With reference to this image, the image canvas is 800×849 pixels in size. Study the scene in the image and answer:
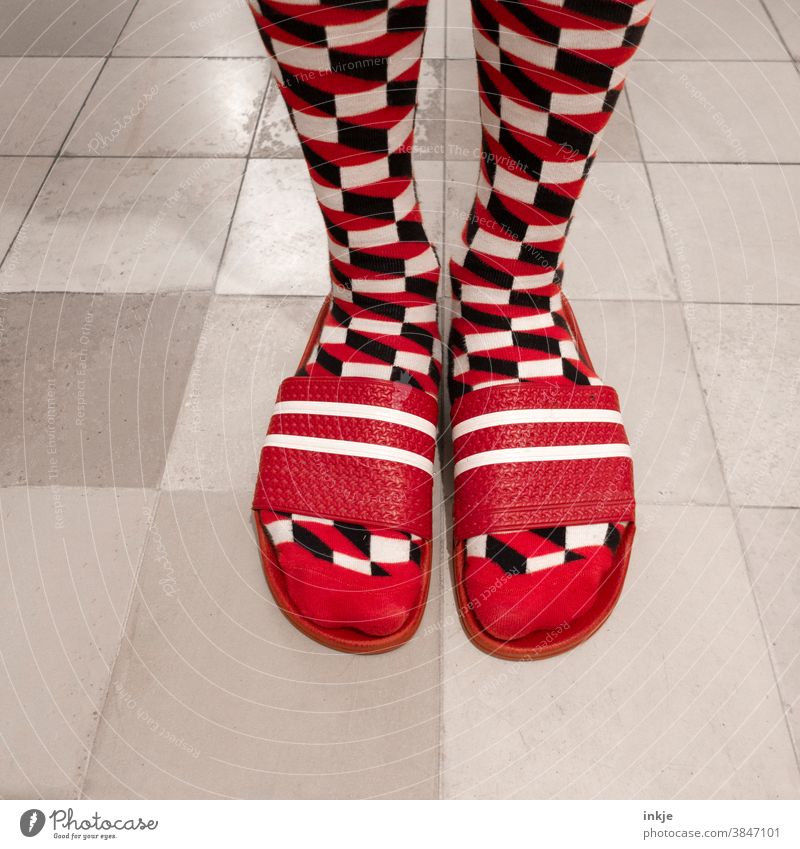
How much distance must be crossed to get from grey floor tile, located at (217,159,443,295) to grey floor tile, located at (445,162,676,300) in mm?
26

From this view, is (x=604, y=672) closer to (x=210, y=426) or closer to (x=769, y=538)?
(x=769, y=538)

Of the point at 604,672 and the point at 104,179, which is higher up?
the point at 104,179

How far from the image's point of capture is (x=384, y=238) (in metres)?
0.44

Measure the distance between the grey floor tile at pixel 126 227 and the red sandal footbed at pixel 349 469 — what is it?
0.26 m

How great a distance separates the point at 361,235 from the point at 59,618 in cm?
33

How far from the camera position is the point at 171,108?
2.65 feet

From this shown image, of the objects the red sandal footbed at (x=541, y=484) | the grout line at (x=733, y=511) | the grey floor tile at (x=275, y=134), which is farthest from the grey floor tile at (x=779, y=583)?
the grey floor tile at (x=275, y=134)

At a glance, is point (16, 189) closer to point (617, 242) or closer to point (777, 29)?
point (617, 242)

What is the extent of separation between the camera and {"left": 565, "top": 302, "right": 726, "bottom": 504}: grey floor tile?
1.61 feet

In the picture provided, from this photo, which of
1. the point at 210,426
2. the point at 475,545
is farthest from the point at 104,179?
the point at 475,545

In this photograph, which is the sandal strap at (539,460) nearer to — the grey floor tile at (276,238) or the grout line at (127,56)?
the grey floor tile at (276,238)

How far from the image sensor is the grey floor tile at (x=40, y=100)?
774mm
